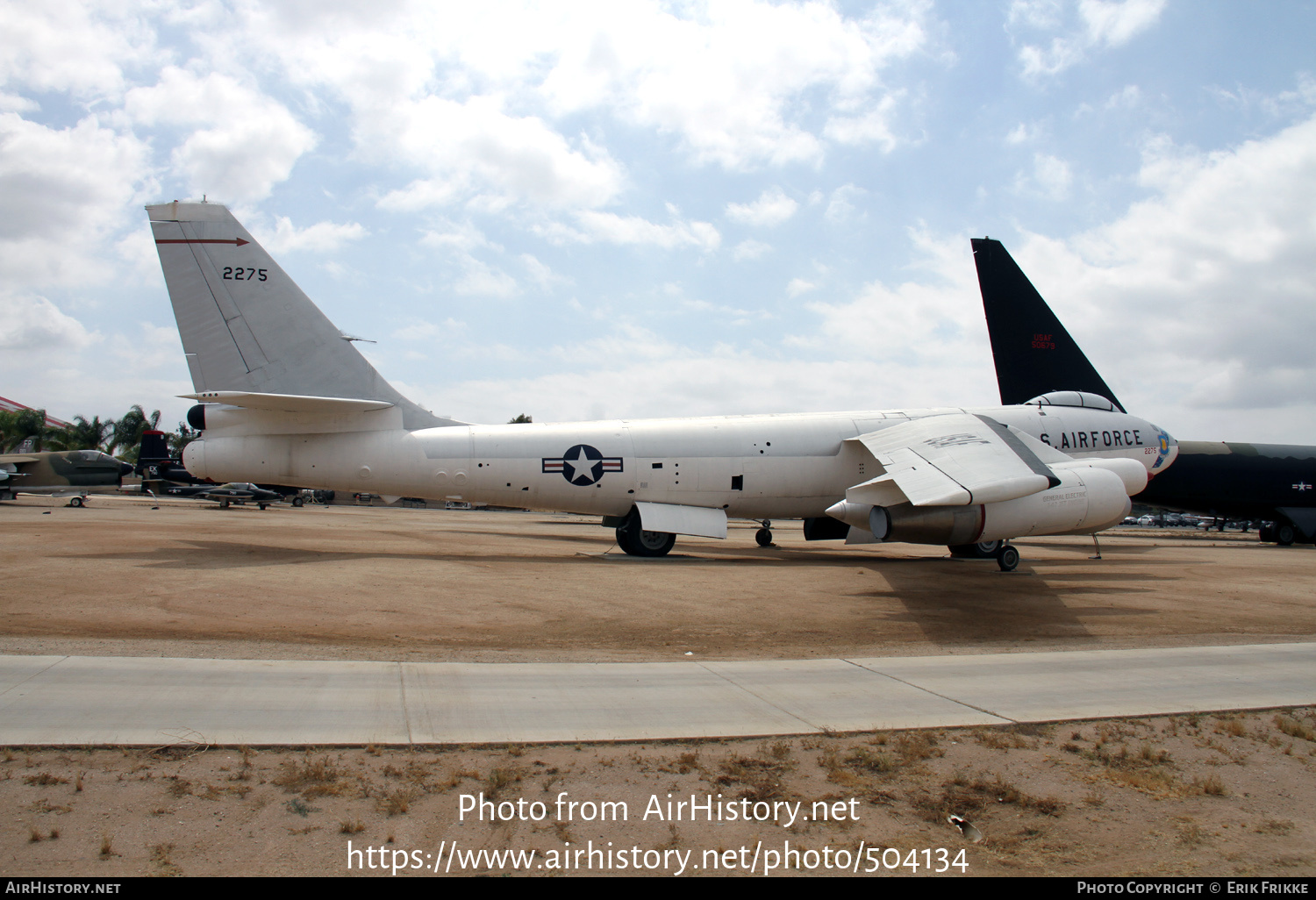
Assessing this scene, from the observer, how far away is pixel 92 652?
653 cm

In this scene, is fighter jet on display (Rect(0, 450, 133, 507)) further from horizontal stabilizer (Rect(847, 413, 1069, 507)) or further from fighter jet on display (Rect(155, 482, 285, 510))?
horizontal stabilizer (Rect(847, 413, 1069, 507))

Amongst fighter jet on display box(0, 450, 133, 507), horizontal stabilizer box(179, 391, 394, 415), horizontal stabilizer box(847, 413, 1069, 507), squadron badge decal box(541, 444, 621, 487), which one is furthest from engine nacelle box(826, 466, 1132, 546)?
fighter jet on display box(0, 450, 133, 507)

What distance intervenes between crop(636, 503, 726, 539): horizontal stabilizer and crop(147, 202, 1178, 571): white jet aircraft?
0.13ft

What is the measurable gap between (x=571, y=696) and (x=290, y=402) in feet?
38.2

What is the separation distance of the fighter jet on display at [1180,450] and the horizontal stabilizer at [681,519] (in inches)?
646

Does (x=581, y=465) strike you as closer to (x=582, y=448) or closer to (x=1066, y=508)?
(x=582, y=448)

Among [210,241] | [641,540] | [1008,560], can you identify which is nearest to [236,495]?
[210,241]

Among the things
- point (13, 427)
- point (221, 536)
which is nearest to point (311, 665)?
point (221, 536)

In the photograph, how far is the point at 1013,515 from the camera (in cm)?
1320

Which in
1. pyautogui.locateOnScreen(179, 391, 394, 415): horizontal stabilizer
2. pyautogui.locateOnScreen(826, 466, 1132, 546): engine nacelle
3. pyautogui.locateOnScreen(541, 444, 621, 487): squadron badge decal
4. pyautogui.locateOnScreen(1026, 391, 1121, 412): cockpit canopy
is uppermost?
pyautogui.locateOnScreen(1026, 391, 1121, 412): cockpit canopy

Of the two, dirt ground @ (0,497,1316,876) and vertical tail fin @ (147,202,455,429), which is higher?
vertical tail fin @ (147,202,455,429)

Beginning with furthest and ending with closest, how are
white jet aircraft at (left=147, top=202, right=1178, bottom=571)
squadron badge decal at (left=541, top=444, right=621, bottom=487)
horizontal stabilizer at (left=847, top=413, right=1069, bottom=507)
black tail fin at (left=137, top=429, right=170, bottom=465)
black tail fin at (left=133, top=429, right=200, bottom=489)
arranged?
1. black tail fin at (left=137, top=429, right=170, bottom=465)
2. black tail fin at (left=133, top=429, right=200, bottom=489)
3. squadron badge decal at (left=541, top=444, right=621, bottom=487)
4. white jet aircraft at (left=147, top=202, right=1178, bottom=571)
5. horizontal stabilizer at (left=847, top=413, right=1069, bottom=507)

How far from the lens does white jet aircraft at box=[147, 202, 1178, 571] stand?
1379 cm
